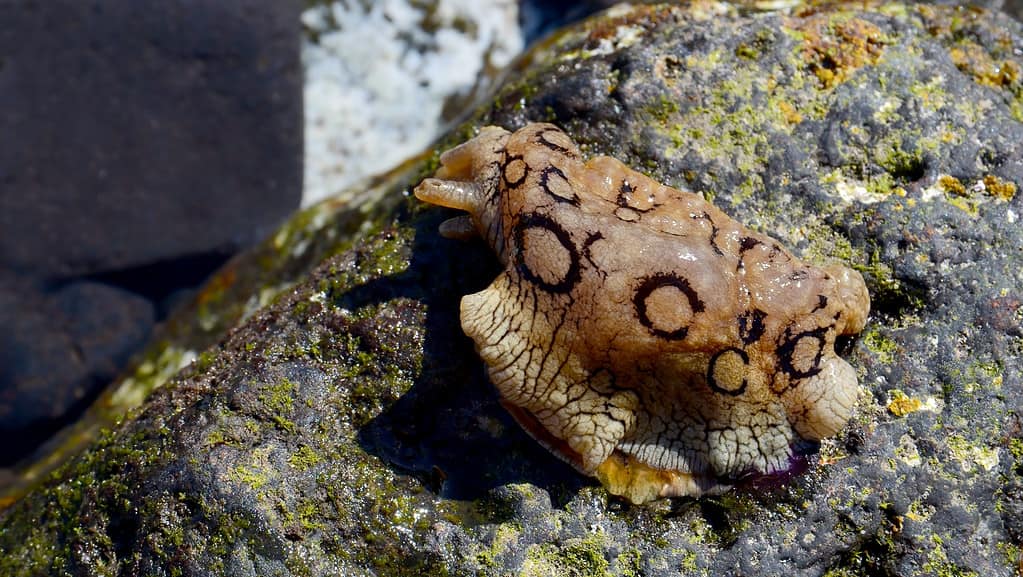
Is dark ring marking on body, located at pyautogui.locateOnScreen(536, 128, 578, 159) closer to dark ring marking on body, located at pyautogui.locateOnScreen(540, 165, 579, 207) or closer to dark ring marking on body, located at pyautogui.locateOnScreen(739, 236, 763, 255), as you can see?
dark ring marking on body, located at pyautogui.locateOnScreen(540, 165, 579, 207)

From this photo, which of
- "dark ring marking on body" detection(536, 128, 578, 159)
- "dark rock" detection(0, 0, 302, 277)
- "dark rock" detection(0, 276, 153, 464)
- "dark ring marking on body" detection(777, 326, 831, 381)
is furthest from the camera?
"dark rock" detection(0, 276, 153, 464)

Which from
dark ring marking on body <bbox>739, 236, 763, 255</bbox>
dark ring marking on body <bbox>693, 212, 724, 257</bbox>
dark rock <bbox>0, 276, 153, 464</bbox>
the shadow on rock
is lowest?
dark rock <bbox>0, 276, 153, 464</bbox>

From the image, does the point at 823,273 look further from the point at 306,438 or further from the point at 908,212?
the point at 306,438

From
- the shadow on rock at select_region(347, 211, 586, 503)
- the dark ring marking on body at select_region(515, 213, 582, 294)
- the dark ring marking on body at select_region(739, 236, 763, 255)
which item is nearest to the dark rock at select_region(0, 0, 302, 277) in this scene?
the shadow on rock at select_region(347, 211, 586, 503)

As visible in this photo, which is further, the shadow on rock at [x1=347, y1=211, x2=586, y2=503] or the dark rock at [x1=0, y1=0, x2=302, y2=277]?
the dark rock at [x1=0, y1=0, x2=302, y2=277]

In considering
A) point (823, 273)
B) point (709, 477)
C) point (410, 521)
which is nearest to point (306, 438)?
point (410, 521)

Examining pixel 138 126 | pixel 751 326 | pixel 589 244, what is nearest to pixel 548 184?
pixel 589 244

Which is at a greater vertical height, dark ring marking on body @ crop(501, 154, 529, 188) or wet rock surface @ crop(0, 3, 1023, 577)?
dark ring marking on body @ crop(501, 154, 529, 188)

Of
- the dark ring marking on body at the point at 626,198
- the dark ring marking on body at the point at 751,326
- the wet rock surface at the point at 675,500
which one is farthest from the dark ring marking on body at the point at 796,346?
the dark ring marking on body at the point at 626,198
